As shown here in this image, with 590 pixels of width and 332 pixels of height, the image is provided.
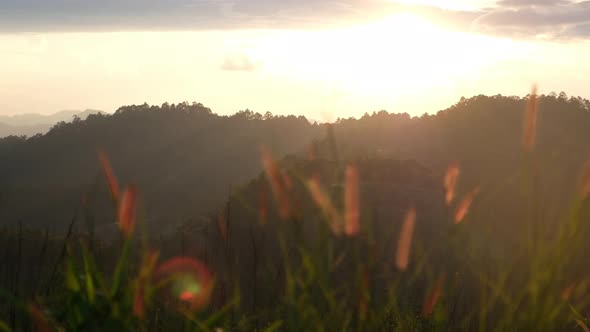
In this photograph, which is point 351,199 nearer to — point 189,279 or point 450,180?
point 450,180

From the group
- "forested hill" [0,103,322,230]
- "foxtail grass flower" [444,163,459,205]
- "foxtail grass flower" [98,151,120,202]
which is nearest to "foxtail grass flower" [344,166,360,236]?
"foxtail grass flower" [444,163,459,205]

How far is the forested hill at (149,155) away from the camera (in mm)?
73188

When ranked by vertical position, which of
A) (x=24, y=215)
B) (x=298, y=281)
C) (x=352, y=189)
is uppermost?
(x=352, y=189)

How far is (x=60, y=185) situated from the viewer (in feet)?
264

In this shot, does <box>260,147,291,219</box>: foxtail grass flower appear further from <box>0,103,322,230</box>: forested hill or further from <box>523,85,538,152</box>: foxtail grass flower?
<box>0,103,322,230</box>: forested hill

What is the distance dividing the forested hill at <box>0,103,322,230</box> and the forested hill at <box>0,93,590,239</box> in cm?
14

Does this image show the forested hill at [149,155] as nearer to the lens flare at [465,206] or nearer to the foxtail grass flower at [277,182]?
the lens flare at [465,206]

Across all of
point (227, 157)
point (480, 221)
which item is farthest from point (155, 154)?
point (480, 221)

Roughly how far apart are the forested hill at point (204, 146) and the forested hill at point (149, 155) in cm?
14

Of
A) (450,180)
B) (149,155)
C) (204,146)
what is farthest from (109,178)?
(149,155)

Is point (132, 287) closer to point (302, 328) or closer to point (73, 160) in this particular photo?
point (302, 328)

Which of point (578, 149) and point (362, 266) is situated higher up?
point (362, 266)

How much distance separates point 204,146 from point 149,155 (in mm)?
7704

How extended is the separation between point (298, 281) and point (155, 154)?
8719 centimetres
